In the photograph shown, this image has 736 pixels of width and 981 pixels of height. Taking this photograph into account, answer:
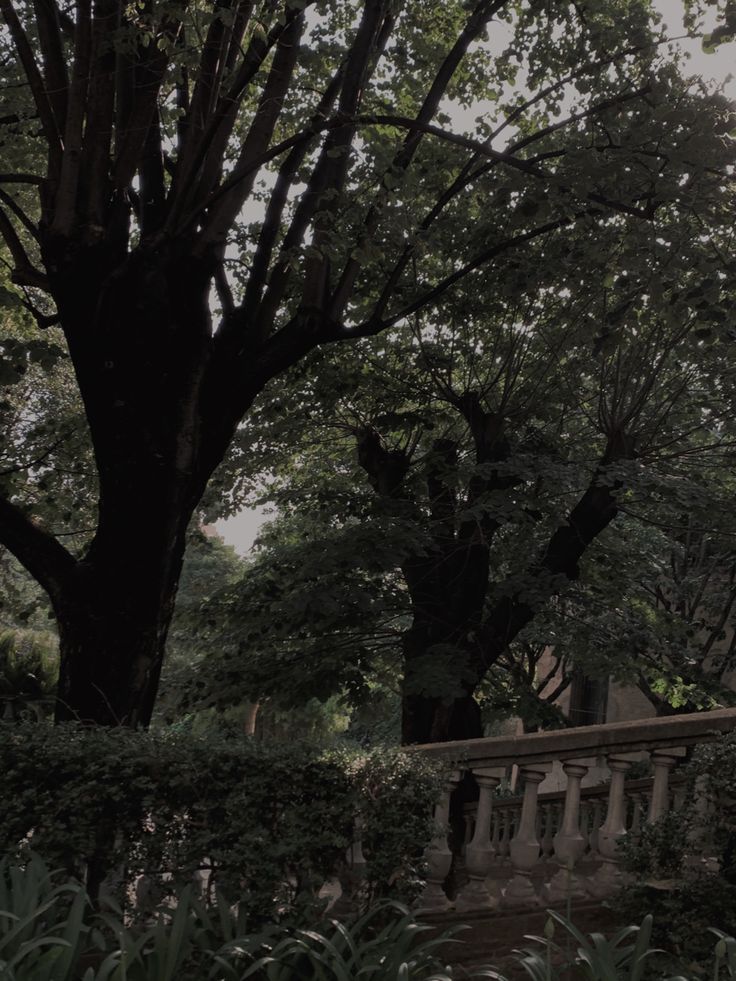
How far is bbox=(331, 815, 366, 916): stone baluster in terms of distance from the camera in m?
5.25

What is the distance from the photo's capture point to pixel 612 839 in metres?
5.60

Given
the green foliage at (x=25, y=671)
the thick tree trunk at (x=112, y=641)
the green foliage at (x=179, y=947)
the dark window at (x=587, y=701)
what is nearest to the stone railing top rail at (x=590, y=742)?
the green foliage at (x=179, y=947)

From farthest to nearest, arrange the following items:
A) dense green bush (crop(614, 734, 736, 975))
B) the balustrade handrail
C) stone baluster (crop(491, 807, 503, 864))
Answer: stone baluster (crop(491, 807, 503, 864)), the balustrade handrail, dense green bush (crop(614, 734, 736, 975))

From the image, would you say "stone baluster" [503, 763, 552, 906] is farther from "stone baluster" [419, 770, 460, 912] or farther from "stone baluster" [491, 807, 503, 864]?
"stone baluster" [491, 807, 503, 864]

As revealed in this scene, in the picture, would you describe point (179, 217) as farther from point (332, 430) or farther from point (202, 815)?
point (332, 430)

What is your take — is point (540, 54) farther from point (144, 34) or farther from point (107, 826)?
point (107, 826)

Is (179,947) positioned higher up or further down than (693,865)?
further down

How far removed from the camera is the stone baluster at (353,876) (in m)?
5.25

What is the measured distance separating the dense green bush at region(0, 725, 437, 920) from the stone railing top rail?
31.3 inches

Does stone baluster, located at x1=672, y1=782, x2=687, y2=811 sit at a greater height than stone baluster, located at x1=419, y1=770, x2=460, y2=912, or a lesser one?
greater

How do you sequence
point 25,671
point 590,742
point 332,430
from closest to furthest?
point 590,742
point 332,430
point 25,671

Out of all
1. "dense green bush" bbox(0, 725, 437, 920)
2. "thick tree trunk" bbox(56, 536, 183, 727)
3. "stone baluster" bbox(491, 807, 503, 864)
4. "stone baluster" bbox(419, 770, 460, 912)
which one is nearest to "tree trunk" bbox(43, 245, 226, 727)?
"thick tree trunk" bbox(56, 536, 183, 727)

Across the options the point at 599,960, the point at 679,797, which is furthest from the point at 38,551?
the point at 599,960

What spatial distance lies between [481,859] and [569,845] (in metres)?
0.51
